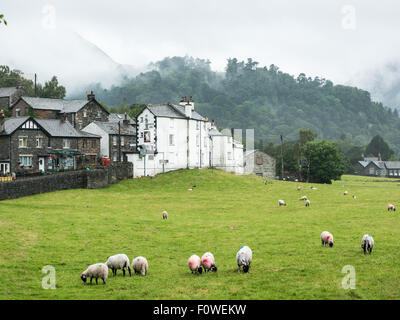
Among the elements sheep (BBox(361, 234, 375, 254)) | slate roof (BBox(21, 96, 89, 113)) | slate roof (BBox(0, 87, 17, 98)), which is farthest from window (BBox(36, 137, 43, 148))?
sheep (BBox(361, 234, 375, 254))

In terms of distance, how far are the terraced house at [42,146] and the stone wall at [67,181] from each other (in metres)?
6.76

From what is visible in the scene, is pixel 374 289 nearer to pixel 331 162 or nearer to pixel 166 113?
pixel 166 113

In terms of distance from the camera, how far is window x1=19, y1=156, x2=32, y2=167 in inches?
2948

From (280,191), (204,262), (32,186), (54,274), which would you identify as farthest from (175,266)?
(280,191)

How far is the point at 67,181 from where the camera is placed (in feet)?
222

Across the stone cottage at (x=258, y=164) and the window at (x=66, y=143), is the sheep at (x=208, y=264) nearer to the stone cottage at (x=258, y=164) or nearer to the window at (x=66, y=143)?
the window at (x=66, y=143)

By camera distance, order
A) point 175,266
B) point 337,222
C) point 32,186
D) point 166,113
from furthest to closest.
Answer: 1. point 166,113
2. point 32,186
3. point 337,222
4. point 175,266

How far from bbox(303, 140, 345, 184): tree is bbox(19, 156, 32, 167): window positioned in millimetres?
69152

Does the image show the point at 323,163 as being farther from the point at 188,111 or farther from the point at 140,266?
the point at 140,266

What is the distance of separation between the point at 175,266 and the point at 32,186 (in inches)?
1543

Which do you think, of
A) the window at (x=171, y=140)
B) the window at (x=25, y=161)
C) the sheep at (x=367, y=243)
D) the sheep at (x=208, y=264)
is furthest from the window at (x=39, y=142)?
the sheep at (x=367, y=243)

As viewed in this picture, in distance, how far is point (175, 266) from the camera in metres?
25.3

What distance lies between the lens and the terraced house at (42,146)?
241ft

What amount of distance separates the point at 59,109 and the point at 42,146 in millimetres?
24403
